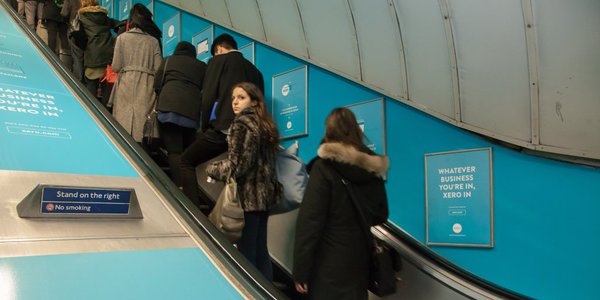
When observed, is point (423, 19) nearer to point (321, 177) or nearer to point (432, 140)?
point (432, 140)

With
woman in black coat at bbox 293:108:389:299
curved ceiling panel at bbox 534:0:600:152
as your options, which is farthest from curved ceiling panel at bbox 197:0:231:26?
curved ceiling panel at bbox 534:0:600:152

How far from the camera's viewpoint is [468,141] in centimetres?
349

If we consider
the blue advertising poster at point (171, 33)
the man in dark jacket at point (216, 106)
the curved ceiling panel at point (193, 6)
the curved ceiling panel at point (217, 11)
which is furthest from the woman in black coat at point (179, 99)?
the blue advertising poster at point (171, 33)

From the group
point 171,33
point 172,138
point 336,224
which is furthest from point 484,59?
point 171,33

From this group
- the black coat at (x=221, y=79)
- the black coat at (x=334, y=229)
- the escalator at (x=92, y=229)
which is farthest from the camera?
the black coat at (x=221, y=79)

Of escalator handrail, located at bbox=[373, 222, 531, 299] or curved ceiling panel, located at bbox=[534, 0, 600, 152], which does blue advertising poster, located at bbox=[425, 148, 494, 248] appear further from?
curved ceiling panel, located at bbox=[534, 0, 600, 152]

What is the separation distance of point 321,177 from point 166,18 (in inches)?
274

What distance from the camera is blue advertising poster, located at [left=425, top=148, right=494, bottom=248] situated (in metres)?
3.32

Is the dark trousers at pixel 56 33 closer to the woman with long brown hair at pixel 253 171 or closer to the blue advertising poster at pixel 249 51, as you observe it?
the blue advertising poster at pixel 249 51

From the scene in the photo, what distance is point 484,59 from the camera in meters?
3.36

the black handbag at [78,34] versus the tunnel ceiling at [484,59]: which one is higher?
the black handbag at [78,34]

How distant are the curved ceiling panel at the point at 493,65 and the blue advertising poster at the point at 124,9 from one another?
897 centimetres

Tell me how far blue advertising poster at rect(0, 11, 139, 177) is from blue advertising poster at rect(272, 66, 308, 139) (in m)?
2.13

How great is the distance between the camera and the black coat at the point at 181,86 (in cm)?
394
